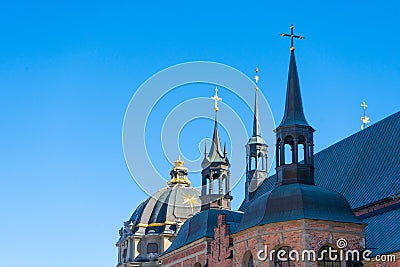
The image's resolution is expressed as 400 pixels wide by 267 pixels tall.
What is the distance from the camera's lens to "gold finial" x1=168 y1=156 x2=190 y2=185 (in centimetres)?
8375

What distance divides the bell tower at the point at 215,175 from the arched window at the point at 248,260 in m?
12.7

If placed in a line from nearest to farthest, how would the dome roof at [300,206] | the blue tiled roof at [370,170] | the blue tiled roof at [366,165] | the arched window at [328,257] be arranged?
the arched window at [328,257], the dome roof at [300,206], the blue tiled roof at [370,170], the blue tiled roof at [366,165]

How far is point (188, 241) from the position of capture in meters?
39.8

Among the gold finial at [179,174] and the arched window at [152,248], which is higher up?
the gold finial at [179,174]

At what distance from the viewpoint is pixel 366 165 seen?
1507 inches

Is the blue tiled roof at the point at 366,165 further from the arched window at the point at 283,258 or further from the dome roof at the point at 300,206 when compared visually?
the arched window at the point at 283,258

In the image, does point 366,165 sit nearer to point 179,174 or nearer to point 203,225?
point 203,225

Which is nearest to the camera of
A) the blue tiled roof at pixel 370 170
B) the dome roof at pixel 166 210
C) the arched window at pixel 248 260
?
the arched window at pixel 248 260

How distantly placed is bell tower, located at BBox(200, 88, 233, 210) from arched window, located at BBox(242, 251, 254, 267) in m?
12.7

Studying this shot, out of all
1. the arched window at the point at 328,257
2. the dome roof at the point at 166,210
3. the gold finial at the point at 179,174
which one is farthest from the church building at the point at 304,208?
the gold finial at the point at 179,174

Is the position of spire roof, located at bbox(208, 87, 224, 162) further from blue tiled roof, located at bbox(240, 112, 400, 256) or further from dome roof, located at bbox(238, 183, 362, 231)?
dome roof, located at bbox(238, 183, 362, 231)

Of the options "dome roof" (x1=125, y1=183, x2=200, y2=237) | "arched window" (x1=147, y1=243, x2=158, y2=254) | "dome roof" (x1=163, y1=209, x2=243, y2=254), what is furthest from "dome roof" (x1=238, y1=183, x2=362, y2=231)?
"arched window" (x1=147, y1=243, x2=158, y2=254)

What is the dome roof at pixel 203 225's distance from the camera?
38.5m

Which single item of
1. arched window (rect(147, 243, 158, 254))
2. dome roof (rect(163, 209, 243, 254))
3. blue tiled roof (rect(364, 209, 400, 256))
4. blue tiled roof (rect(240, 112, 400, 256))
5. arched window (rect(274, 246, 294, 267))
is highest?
arched window (rect(147, 243, 158, 254))
